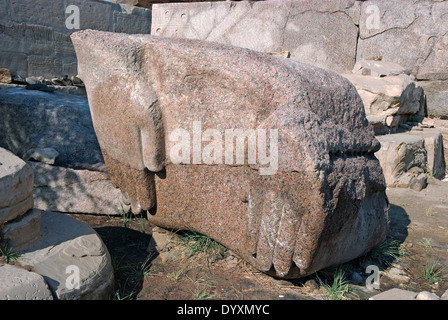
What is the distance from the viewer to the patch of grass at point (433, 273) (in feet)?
7.70

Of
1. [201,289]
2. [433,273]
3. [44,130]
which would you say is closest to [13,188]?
[201,289]

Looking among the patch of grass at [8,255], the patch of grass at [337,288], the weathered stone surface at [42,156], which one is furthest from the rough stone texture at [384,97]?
the patch of grass at [8,255]

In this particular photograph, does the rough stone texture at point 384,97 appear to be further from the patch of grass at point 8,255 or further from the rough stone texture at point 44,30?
the rough stone texture at point 44,30

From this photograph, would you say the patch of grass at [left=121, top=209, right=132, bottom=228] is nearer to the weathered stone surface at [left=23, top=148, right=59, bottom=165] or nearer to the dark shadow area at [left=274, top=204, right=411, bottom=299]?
the weathered stone surface at [left=23, top=148, right=59, bottom=165]

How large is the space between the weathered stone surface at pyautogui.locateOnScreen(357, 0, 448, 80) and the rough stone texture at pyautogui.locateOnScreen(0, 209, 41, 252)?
4834 millimetres

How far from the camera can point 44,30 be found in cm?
654

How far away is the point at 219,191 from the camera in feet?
7.12

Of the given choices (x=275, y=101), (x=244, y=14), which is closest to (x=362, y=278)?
(x=275, y=101)

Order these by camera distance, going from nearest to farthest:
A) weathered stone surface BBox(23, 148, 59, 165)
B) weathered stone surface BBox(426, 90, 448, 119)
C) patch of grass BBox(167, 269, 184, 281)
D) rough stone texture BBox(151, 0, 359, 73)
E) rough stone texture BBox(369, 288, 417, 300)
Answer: rough stone texture BBox(369, 288, 417, 300)
patch of grass BBox(167, 269, 184, 281)
weathered stone surface BBox(23, 148, 59, 165)
weathered stone surface BBox(426, 90, 448, 119)
rough stone texture BBox(151, 0, 359, 73)

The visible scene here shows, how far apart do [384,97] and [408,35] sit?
1292 millimetres

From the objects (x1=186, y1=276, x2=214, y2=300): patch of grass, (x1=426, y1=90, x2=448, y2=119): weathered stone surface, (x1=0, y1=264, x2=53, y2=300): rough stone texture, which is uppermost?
(x1=426, y1=90, x2=448, y2=119): weathered stone surface

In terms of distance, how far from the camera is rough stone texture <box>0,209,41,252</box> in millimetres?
1908

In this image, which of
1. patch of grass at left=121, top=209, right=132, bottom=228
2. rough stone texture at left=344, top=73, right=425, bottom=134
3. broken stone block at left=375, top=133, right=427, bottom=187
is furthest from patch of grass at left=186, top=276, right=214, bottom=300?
rough stone texture at left=344, top=73, right=425, bottom=134

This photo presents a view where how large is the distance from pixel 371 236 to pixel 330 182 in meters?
0.73
